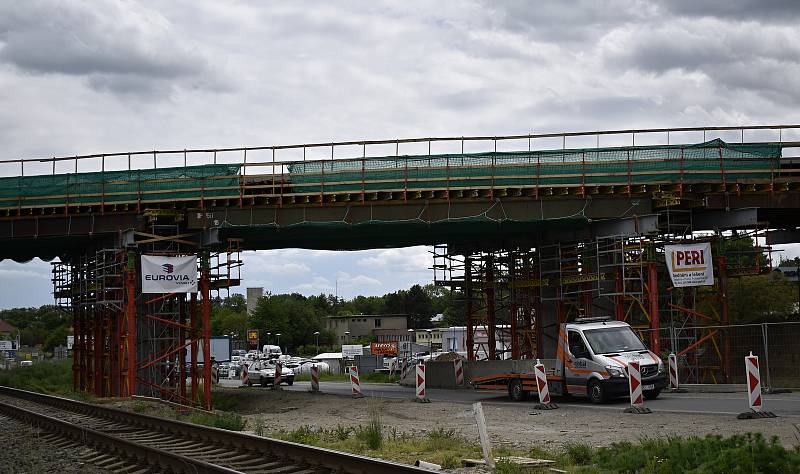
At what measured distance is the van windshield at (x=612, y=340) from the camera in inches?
1024

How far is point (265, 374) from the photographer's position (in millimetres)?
54750

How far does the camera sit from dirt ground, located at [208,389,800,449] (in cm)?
1680

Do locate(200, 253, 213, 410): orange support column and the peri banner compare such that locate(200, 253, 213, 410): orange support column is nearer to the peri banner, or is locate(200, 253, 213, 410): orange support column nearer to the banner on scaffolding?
the peri banner

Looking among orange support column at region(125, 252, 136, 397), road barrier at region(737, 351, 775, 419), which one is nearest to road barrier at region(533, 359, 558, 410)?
road barrier at region(737, 351, 775, 419)

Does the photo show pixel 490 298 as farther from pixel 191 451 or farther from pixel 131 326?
pixel 191 451

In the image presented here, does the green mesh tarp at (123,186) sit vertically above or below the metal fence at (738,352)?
above

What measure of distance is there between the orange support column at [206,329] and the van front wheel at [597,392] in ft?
49.7

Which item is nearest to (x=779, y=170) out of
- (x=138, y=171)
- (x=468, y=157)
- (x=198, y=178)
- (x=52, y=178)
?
(x=468, y=157)

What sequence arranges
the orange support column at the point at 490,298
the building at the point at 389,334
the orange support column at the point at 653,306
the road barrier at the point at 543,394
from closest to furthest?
the road barrier at the point at 543,394, the orange support column at the point at 653,306, the orange support column at the point at 490,298, the building at the point at 389,334

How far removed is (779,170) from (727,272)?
588 centimetres

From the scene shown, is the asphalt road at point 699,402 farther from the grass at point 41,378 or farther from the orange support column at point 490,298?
the grass at point 41,378

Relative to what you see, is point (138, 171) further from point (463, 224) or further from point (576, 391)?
point (576, 391)

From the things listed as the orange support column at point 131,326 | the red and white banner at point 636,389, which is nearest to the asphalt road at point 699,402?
the red and white banner at point 636,389

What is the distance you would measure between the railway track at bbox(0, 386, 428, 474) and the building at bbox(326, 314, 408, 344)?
13152 centimetres
